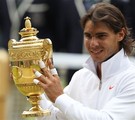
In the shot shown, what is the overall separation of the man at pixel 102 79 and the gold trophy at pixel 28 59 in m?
0.06

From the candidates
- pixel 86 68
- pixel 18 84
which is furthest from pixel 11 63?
pixel 86 68

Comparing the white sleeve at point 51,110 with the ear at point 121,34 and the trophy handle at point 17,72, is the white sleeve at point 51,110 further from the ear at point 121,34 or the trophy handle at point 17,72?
the ear at point 121,34

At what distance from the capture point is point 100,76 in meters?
4.37

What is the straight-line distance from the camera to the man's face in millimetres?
4219

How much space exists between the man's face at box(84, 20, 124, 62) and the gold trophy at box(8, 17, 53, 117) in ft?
0.74

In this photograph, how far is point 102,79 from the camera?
170 inches

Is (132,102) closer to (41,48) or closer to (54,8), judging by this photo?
(41,48)

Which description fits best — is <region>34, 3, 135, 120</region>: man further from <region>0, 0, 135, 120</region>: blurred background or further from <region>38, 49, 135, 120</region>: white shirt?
<region>0, 0, 135, 120</region>: blurred background

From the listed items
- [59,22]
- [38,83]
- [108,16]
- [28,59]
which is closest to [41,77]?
[38,83]

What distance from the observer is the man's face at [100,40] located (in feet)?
13.8

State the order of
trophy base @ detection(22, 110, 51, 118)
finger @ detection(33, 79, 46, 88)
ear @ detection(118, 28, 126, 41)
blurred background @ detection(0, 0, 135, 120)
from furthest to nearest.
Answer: blurred background @ detection(0, 0, 135, 120), ear @ detection(118, 28, 126, 41), trophy base @ detection(22, 110, 51, 118), finger @ detection(33, 79, 46, 88)

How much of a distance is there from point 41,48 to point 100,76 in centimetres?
41

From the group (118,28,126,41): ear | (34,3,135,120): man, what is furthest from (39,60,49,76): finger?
(118,28,126,41): ear

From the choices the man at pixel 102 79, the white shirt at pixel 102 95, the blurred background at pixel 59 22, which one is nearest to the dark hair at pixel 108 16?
the man at pixel 102 79
